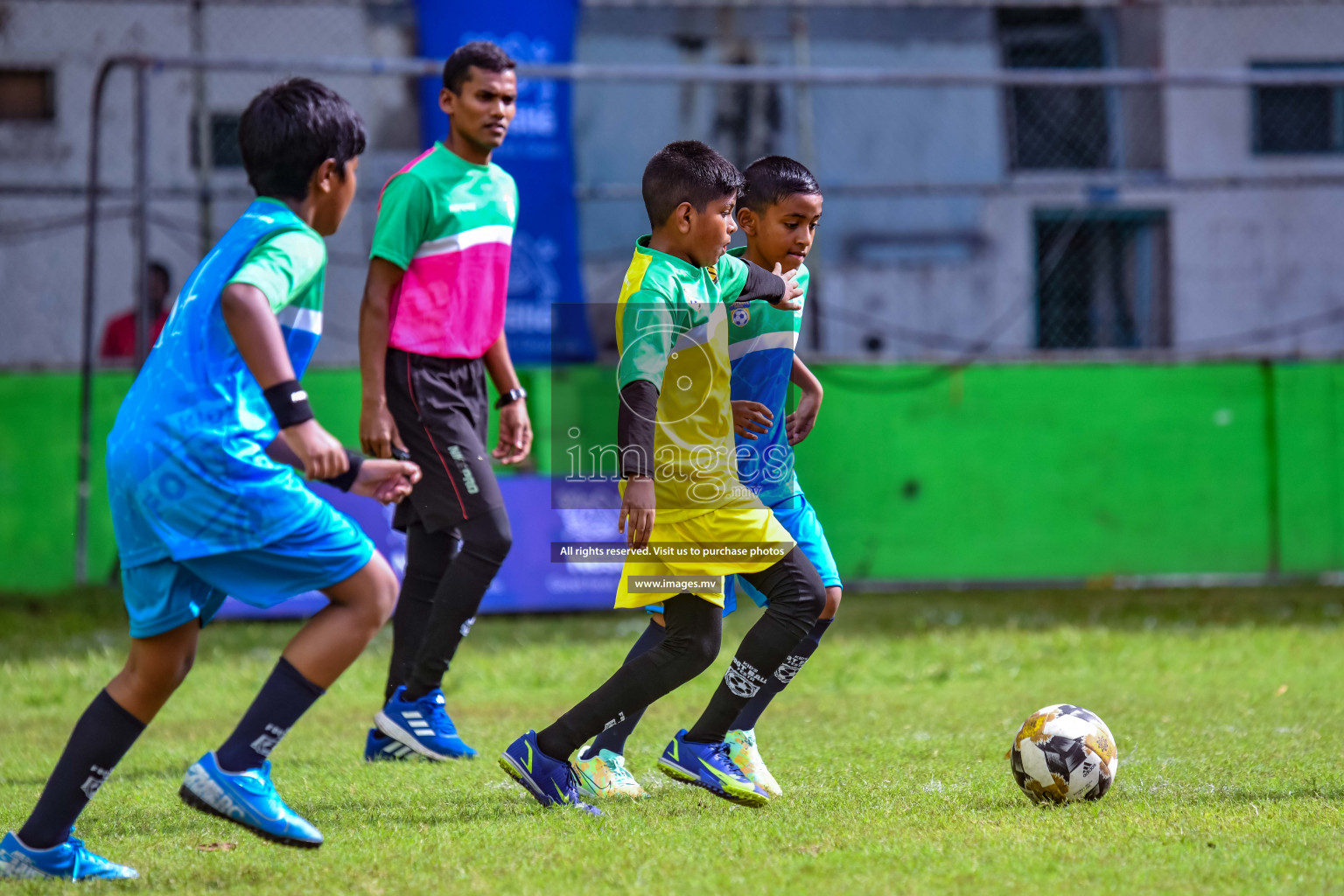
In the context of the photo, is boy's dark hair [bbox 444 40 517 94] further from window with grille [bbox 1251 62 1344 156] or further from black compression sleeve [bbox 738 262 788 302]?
window with grille [bbox 1251 62 1344 156]

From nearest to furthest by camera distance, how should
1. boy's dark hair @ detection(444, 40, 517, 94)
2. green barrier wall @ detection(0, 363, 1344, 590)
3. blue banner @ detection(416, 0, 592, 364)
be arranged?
boy's dark hair @ detection(444, 40, 517, 94) < blue banner @ detection(416, 0, 592, 364) < green barrier wall @ detection(0, 363, 1344, 590)

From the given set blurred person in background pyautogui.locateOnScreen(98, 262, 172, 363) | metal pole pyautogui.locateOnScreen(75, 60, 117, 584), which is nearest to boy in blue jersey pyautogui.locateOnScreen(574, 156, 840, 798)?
metal pole pyautogui.locateOnScreen(75, 60, 117, 584)

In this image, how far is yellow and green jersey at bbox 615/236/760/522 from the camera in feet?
10.6

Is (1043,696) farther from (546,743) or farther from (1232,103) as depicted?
(1232,103)

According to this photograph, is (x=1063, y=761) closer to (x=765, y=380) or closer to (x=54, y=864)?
(x=765, y=380)

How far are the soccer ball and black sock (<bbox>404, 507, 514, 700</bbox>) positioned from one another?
1.70 metres

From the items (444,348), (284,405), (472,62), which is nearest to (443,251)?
(444,348)

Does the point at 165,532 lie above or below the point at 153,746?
above

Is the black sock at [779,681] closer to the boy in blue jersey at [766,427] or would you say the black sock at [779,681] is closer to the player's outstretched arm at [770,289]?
the boy in blue jersey at [766,427]

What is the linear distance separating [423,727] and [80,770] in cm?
150

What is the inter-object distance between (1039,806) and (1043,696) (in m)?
2.02

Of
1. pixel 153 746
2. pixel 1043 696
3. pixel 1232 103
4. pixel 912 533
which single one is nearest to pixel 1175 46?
→ pixel 1232 103

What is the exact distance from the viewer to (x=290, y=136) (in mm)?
2896

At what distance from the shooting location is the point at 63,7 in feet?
43.4
